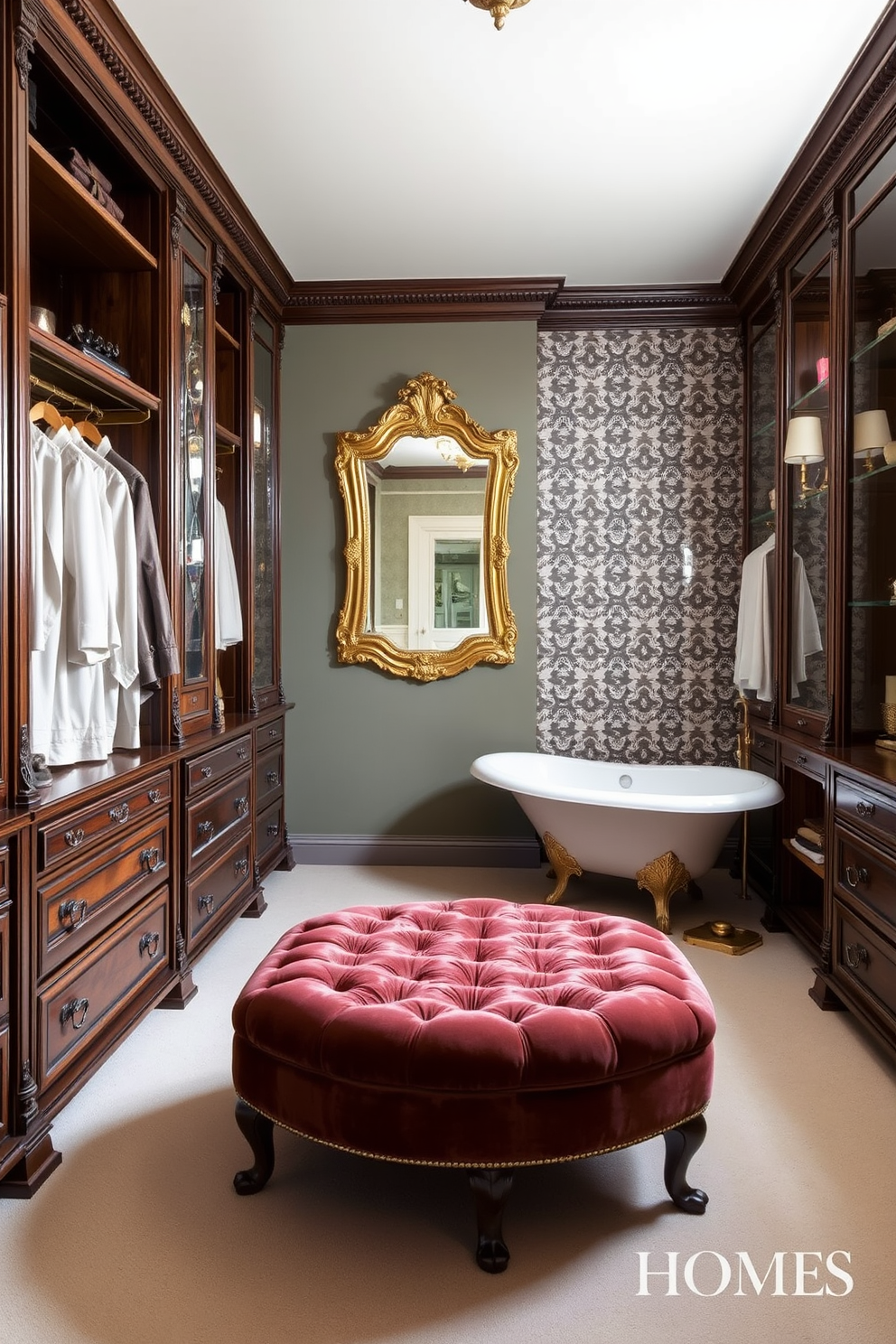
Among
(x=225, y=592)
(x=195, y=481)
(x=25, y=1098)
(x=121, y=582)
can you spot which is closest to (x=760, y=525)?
(x=225, y=592)

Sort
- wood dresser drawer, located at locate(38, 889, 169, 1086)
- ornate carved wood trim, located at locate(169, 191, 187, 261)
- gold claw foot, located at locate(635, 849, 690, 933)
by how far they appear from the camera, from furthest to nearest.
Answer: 1. gold claw foot, located at locate(635, 849, 690, 933)
2. ornate carved wood trim, located at locate(169, 191, 187, 261)
3. wood dresser drawer, located at locate(38, 889, 169, 1086)

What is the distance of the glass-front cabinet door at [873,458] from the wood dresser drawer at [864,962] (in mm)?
647

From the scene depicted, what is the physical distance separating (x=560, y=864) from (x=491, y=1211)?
2.30m

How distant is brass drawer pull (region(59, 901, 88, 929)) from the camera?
7.19 feet

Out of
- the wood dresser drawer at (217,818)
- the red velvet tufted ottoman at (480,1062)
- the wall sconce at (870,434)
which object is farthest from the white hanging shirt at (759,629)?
the wood dresser drawer at (217,818)

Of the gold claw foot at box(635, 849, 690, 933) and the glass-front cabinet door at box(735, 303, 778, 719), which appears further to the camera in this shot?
the glass-front cabinet door at box(735, 303, 778, 719)

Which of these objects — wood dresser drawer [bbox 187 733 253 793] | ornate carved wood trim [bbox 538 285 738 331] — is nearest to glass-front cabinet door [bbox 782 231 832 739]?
ornate carved wood trim [bbox 538 285 738 331]

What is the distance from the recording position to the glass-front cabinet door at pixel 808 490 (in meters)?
3.33

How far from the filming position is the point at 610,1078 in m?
1.80

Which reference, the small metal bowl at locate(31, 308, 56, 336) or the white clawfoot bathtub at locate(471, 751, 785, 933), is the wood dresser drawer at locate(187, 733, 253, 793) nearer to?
the white clawfoot bathtub at locate(471, 751, 785, 933)

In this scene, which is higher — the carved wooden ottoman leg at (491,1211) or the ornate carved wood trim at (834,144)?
the ornate carved wood trim at (834,144)

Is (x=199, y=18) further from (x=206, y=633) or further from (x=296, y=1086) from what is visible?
(x=296, y=1086)

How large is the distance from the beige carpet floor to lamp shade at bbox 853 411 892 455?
1893 millimetres

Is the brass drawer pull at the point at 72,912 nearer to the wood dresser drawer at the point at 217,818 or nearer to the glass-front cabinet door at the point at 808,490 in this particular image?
the wood dresser drawer at the point at 217,818
